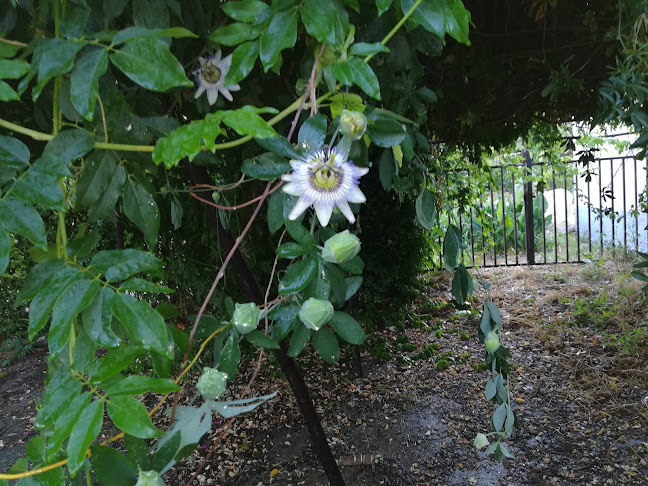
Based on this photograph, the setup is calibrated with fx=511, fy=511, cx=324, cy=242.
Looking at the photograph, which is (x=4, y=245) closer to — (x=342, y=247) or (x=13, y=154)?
(x=13, y=154)

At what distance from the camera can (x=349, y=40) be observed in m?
0.46

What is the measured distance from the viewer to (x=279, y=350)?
3.54 feet

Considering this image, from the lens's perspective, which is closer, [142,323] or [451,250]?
[142,323]

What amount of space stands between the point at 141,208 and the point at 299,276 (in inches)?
9.1

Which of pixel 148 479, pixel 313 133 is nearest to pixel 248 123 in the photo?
pixel 313 133

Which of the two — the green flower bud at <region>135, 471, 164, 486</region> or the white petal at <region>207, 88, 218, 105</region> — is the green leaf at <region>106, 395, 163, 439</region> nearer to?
the green flower bud at <region>135, 471, 164, 486</region>

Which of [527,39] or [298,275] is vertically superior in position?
[527,39]

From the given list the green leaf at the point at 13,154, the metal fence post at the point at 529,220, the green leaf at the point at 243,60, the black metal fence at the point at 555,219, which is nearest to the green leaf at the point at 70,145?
the green leaf at the point at 13,154

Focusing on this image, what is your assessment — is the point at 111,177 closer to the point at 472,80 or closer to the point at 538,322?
the point at 472,80

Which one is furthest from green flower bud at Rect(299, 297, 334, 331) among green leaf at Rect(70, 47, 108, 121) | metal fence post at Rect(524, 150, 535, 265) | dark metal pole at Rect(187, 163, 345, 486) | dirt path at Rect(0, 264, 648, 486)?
metal fence post at Rect(524, 150, 535, 265)

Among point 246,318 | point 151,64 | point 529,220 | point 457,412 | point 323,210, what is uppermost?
point 529,220

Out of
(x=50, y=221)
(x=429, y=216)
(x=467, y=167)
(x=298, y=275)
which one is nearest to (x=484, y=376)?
(x=467, y=167)

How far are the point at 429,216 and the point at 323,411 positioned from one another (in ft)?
4.96

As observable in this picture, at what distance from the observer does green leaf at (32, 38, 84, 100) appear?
405mm
